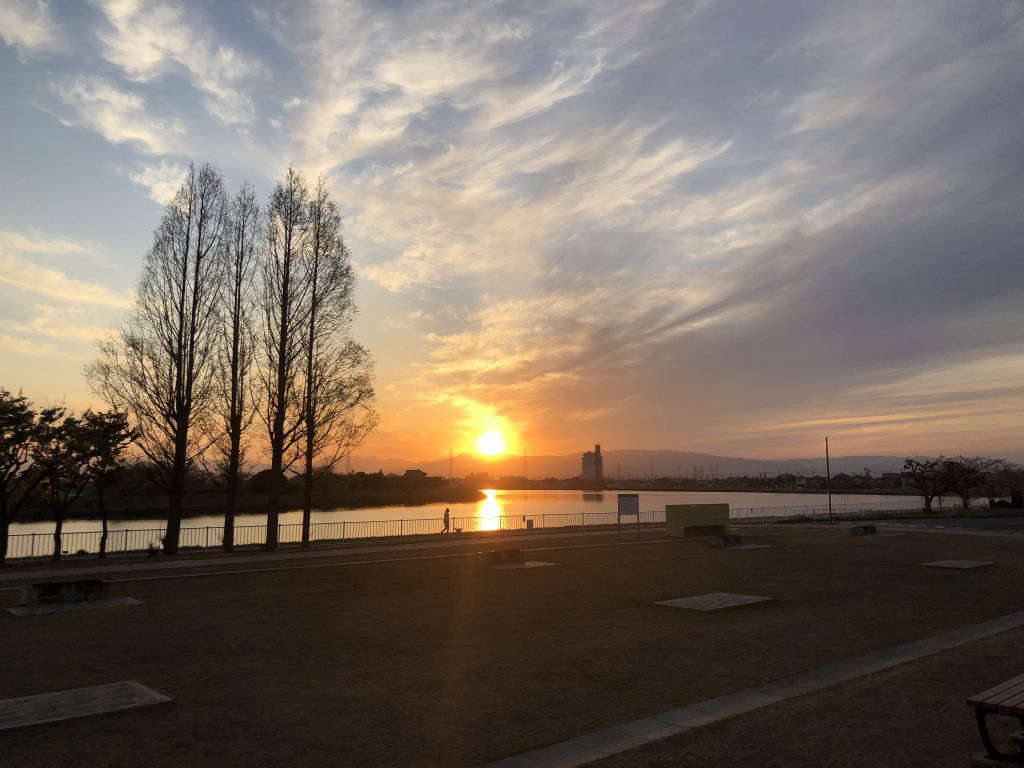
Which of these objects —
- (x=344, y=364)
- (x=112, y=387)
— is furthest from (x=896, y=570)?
(x=112, y=387)

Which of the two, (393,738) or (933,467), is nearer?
(393,738)

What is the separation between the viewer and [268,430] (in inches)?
1115

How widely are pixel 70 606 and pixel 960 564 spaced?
866 inches

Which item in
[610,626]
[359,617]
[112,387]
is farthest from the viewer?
[112,387]

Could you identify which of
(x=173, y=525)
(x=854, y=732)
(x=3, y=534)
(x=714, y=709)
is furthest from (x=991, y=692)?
(x=3, y=534)

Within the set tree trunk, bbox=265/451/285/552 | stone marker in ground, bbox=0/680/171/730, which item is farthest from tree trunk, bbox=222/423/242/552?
stone marker in ground, bbox=0/680/171/730

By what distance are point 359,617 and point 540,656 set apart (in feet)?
14.4

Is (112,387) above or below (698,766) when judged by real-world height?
above

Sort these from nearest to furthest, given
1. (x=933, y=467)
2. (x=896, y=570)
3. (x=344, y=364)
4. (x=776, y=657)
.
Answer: (x=776, y=657) → (x=896, y=570) → (x=344, y=364) → (x=933, y=467)

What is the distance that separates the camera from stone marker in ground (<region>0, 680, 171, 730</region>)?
686cm

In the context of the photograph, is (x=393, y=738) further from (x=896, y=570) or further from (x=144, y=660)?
(x=896, y=570)

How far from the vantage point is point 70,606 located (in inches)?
535

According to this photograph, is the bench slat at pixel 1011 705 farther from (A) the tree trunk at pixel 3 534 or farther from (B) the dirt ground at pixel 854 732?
(A) the tree trunk at pixel 3 534

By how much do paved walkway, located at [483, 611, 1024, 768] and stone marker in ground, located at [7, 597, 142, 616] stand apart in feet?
36.9
